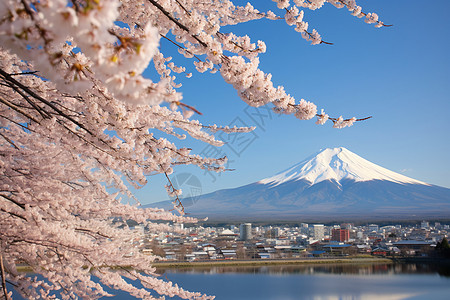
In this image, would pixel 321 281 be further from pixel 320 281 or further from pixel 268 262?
pixel 268 262

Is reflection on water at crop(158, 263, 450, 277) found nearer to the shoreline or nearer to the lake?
the lake

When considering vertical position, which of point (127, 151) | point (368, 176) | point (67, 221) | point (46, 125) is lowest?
point (67, 221)

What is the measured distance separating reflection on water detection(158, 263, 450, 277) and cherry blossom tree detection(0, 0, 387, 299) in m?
16.1

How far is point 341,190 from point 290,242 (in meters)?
50.4

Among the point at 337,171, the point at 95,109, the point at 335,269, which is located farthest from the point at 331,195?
the point at 95,109

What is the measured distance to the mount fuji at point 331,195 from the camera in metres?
67.4

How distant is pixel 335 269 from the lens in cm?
2022

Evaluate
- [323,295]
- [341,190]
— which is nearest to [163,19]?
[323,295]

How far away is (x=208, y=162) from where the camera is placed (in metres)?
2.44

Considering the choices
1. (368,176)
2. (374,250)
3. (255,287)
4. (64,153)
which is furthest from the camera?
(368,176)

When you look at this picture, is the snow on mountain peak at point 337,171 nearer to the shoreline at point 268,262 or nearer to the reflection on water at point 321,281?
the shoreline at point 268,262

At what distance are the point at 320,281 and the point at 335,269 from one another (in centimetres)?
480

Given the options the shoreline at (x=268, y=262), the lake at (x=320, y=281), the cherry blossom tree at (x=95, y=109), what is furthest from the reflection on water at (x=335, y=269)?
the cherry blossom tree at (x=95, y=109)

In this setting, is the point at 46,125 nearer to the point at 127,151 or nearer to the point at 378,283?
the point at 127,151
